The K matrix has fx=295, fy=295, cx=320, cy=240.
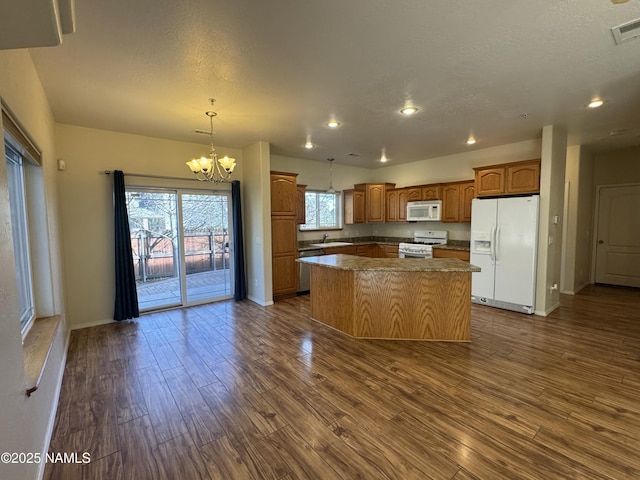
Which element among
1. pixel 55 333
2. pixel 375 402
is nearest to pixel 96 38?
pixel 55 333

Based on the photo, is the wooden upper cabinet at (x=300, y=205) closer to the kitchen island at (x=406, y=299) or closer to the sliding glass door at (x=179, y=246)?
the sliding glass door at (x=179, y=246)

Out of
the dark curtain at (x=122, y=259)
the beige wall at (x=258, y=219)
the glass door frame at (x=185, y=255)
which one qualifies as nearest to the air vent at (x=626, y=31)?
the beige wall at (x=258, y=219)

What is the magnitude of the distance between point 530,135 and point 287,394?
511 centimetres

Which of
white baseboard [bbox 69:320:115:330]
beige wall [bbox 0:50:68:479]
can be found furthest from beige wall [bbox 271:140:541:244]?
beige wall [bbox 0:50:68:479]

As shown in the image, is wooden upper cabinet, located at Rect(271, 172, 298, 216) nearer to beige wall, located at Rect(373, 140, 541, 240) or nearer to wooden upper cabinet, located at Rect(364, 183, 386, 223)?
wooden upper cabinet, located at Rect(364, 183, 386, 223)

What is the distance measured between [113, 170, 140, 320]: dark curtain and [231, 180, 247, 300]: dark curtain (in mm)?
1594

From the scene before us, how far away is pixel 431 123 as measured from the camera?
13.1 ft

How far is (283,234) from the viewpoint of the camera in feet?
18.2

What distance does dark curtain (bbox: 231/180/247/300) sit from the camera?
17.4 ft

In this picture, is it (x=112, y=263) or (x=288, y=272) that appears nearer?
(x=112, y=263)

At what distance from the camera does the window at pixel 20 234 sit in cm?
231

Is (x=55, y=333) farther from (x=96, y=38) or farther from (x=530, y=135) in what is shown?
(x=530, y=135)

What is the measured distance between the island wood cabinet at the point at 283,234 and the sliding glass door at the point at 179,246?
0.85 meters

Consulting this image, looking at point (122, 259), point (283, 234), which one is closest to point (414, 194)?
point (283, 234)
